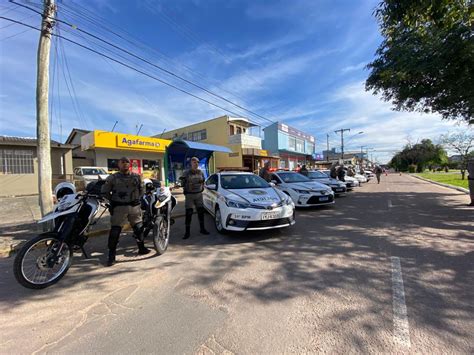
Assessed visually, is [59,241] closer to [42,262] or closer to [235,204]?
[42,262]

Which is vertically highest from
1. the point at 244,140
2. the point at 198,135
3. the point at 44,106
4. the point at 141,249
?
the point at 198,135

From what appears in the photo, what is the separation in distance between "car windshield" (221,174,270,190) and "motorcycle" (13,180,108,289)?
A: 326 cm

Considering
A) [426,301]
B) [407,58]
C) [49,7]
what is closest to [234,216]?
[426,301]

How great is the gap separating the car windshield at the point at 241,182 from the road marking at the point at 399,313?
3.90 m

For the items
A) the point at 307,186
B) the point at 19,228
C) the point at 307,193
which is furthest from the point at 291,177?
the point at 19,228

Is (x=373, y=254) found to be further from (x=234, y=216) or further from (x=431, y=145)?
(x=431, y=145)

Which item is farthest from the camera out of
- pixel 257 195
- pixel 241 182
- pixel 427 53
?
pixel 427 53

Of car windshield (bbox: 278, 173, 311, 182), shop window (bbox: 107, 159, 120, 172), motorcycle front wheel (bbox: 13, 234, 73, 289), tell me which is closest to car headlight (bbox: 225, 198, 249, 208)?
motorcycle front wheel (bbox: 13, 234, 73, 289)

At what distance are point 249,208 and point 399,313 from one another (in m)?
3.30

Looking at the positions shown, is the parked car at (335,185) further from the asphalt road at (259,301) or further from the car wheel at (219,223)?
the car wheel at (219,223)

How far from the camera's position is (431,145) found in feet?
247

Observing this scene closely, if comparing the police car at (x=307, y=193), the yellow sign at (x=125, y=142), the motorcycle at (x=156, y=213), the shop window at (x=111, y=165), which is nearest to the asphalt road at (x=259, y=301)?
the motorcycle at (x=156, y=213)

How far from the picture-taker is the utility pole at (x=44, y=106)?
6.01m

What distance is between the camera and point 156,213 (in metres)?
5.09
